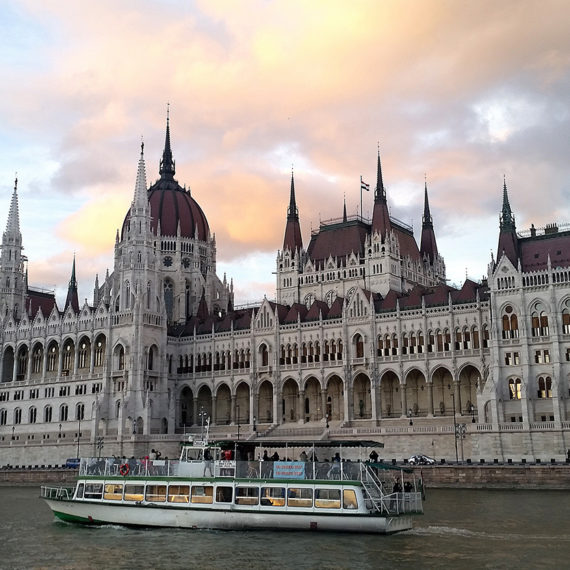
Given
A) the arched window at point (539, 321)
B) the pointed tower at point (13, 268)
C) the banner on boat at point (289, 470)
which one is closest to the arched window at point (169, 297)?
the pointed tower at point (13, 268)

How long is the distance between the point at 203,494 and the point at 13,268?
338 feet

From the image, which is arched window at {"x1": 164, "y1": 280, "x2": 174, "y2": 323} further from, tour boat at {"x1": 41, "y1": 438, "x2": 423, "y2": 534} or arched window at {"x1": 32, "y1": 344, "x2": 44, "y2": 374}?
tour boat at {"x1": 41, "y1": 438, "x2": 423, "y2": 534}

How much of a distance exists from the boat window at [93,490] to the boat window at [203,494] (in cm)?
679

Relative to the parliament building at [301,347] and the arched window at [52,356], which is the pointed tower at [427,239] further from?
the arched window at [52,356]

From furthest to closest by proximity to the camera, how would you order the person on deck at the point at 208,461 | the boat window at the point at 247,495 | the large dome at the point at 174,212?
the large dome at the point at 174,212
the person on deck at the point at 208,461
the boat window at the point at 247,495

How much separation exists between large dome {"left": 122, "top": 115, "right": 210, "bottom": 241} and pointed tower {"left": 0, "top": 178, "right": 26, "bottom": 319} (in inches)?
772

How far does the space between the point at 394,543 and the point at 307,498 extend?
251 inches

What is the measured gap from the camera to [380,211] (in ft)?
403

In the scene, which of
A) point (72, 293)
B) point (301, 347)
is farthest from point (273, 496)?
point (72, 293)

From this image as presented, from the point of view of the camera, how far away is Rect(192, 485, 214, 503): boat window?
49.8m

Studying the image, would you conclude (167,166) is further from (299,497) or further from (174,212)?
(299,497)

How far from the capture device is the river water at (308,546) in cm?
3831

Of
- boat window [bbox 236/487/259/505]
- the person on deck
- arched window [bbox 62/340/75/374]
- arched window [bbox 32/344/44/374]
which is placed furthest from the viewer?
arched window [bbox 32/344/44/374]

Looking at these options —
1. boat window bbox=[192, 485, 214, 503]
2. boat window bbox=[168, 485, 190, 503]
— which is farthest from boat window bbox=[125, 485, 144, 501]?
boat window bbox=[192, 485, 214, 503]
